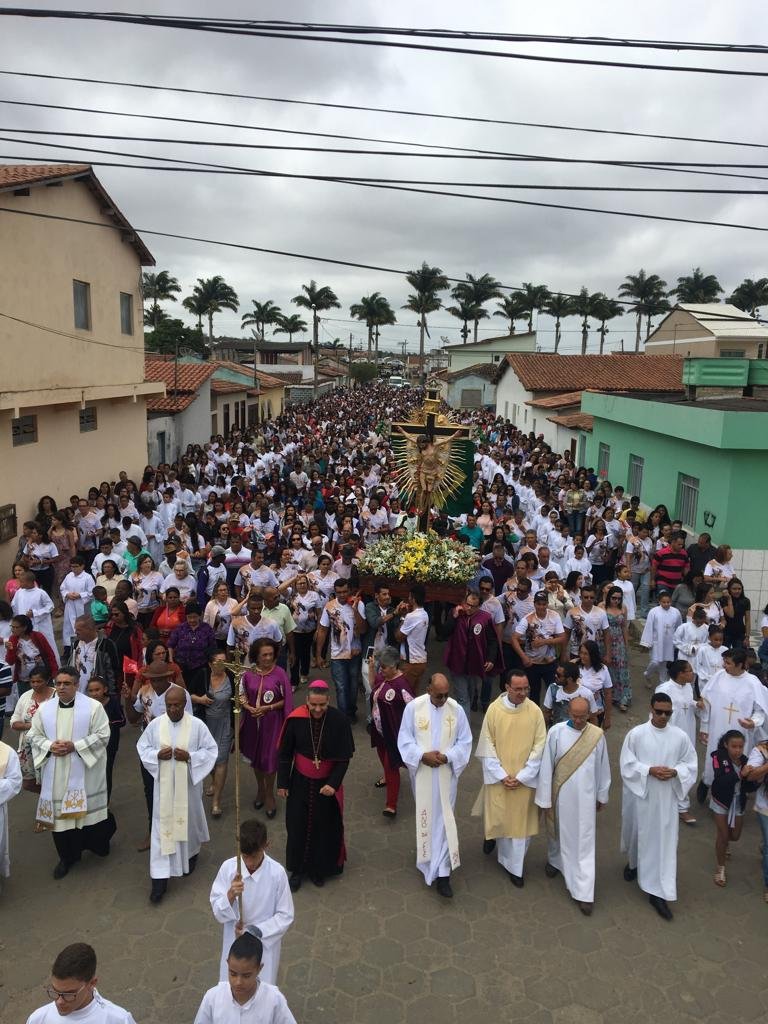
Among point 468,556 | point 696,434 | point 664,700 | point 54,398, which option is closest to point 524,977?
point 664,700

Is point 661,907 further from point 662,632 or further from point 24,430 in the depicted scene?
point 24,430

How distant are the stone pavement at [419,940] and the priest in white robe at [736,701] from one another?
0.87 meters

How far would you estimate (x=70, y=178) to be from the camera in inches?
562

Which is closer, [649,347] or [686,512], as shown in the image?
[686,512]

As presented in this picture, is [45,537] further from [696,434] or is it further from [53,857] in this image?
[696,434]

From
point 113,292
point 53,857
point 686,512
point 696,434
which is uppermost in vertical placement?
point 113,292

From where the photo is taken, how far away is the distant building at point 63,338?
12906 millimetres

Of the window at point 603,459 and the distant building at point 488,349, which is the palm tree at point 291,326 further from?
the window at point 603,459

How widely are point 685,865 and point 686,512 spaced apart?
29.7 ft

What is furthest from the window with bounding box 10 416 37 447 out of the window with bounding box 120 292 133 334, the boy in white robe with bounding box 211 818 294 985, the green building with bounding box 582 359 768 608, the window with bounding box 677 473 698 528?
the window with bounding box 677 473 698 528

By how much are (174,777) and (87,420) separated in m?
12.8

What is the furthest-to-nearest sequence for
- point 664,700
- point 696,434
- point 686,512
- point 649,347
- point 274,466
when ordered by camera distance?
point 649,347, point 274,466, point 686,512, point 696,434, point 664,700

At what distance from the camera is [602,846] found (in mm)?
5980

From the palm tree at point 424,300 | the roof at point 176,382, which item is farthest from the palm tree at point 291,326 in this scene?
the roof at point 176,382
